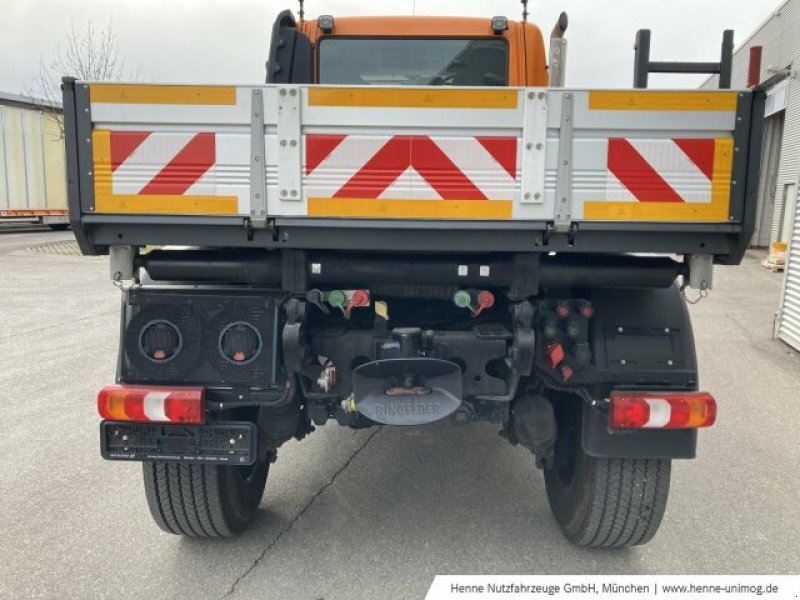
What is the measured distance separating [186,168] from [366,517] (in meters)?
2.13

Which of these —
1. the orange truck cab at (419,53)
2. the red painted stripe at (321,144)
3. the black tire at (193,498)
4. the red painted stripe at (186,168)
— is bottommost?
the black tire at (193,498)

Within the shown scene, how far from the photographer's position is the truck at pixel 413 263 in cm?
242

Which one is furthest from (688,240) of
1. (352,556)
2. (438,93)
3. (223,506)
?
(223,506)

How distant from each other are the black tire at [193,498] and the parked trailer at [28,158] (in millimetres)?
21250

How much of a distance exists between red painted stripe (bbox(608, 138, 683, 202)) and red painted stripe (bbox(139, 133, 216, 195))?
1.49 metres

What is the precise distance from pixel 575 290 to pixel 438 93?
1.10m

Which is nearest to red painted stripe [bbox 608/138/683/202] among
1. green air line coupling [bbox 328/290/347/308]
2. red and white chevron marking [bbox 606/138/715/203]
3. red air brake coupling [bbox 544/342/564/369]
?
red and white chevron marking [bbox 606/138/715/203]

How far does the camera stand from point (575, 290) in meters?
2.94

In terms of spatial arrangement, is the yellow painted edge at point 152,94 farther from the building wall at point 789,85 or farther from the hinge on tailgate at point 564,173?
the building wall at point 789,85

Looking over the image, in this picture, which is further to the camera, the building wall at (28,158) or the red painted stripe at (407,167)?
the building wall at (28,158)

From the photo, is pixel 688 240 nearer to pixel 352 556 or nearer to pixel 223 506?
pixel 352 556

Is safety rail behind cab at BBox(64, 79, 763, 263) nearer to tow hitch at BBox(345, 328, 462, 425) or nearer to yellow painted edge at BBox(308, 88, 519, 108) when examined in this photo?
yellow painted edge at BBox(308, 88, 519, 108)

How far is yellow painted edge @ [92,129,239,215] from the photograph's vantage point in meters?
2.46

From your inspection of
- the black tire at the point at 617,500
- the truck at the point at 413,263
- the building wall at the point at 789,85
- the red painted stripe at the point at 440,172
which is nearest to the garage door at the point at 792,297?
the truck at the point at 413,263
